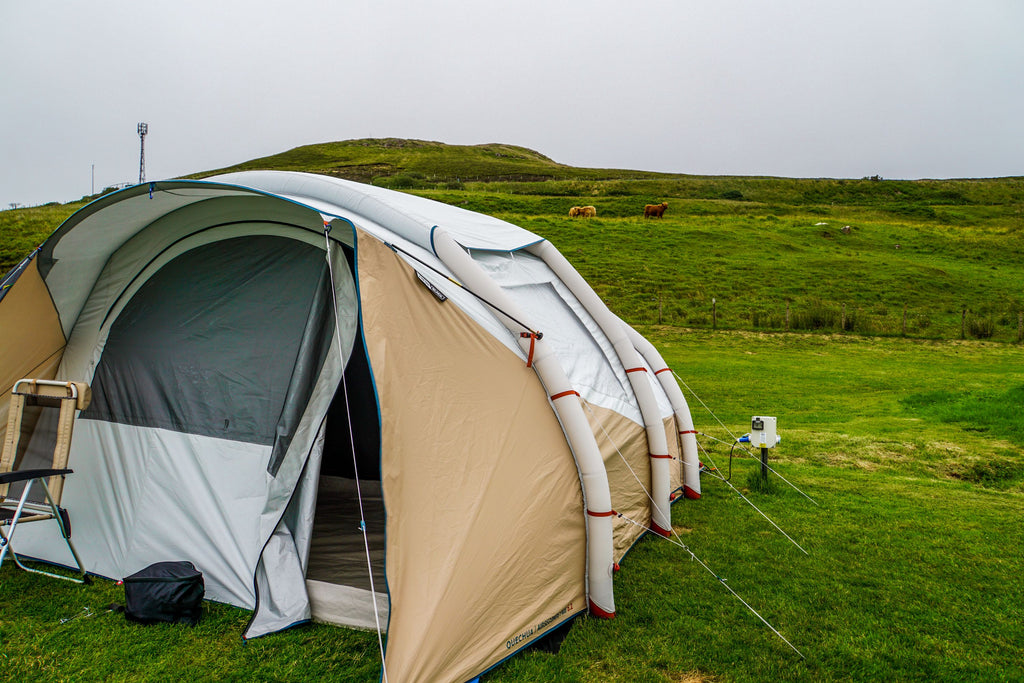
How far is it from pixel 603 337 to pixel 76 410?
4.17 m

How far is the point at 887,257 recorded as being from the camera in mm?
33281

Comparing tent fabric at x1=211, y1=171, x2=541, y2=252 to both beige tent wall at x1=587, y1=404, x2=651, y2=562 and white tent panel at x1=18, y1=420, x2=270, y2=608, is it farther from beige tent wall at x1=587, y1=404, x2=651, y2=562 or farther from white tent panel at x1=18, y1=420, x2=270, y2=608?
white tent panel at x1=18, y1=420, x2=270, y2=608

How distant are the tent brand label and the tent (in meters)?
0.01

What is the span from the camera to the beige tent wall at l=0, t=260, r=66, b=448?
508 centimetres

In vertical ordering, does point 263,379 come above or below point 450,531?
above

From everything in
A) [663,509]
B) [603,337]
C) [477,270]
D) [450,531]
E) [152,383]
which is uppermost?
[477,270]

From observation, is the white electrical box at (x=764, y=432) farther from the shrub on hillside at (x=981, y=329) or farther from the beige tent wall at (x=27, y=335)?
the shrub on hillside at (x=981, y=329)

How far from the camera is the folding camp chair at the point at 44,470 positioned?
446 cm

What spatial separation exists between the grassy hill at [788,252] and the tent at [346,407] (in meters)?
17.2

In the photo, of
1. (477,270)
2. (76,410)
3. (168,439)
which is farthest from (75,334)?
(477,270)

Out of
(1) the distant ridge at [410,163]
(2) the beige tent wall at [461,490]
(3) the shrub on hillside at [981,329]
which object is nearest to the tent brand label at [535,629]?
(2) the beige tent wall at [461,490]

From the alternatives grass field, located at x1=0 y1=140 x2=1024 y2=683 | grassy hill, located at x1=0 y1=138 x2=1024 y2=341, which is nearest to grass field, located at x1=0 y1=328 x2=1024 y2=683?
grass field, located at x1=0 y1=140 x2=1024 y2=683

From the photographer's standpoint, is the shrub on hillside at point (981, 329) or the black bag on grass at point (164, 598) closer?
the black bag on grass at point (164, 598)

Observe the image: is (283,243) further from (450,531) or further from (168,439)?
(450,531)
